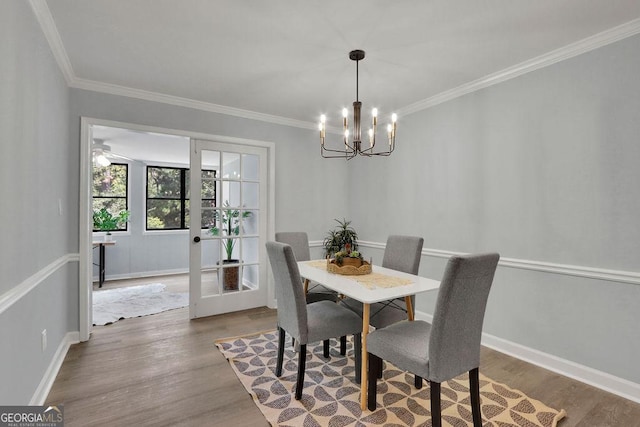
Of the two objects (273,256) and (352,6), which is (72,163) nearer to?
(273,256)

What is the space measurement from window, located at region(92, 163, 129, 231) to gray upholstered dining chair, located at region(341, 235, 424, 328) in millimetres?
5217

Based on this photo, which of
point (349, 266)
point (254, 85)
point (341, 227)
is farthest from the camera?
point (341, 227)

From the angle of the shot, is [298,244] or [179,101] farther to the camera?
[179,101]

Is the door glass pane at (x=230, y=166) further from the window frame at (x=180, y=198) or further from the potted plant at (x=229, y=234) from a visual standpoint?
the window frame at (x=180, y=198)

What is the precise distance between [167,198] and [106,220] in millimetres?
1158

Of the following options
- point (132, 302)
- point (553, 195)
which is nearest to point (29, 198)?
point (132, 302)

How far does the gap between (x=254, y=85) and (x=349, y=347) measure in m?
2.64

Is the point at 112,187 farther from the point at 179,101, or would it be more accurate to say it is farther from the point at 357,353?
the point at 357,353

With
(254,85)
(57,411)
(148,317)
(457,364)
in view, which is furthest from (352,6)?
(148,317)

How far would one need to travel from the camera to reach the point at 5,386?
1.44 meters

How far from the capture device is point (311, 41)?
2297mm

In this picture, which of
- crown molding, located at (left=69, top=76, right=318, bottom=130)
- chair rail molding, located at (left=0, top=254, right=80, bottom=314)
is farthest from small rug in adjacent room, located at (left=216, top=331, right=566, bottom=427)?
crown molding, located at (left=69, top=76, right=318, bottom=130)

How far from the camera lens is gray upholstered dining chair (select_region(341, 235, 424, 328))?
251 cm

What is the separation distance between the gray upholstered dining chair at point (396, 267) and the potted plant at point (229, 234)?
169 cm
